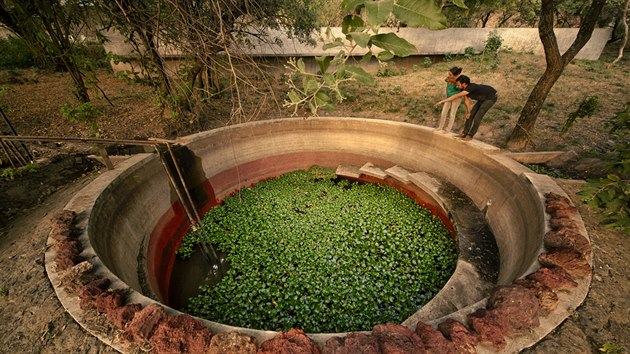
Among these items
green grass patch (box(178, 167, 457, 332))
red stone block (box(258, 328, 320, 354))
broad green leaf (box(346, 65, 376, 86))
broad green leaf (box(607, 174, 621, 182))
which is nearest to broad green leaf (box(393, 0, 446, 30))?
broad green leaf (box(346, 65, 376, 86))

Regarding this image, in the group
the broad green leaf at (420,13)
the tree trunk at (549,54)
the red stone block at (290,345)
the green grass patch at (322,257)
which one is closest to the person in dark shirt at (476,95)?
the tree trunk at (549,54)

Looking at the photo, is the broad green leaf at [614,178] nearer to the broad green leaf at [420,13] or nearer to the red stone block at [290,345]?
the broad green leaf at [420,13]


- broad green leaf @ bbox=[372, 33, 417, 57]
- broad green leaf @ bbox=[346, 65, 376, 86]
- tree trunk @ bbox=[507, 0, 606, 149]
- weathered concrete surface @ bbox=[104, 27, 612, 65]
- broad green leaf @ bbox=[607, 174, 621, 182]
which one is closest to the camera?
broad green leaf @ bbox=[372, 33, 417, 57]

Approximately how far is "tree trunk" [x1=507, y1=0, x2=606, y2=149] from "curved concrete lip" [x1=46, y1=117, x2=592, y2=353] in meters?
1.22

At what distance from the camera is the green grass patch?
4.18 meters

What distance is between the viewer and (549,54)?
486 centimetres

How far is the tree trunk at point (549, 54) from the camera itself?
4.51 metres

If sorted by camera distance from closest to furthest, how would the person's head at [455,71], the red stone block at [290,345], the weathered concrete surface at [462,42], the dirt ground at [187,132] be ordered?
the red stone block at [290,345]
the dirt ground at [187,132]
the person's head at [455,71]
the weathered concrete surface at [462,42]

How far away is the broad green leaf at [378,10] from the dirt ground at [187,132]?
2.81 metres

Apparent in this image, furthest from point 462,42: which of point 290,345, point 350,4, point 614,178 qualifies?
point 290,345

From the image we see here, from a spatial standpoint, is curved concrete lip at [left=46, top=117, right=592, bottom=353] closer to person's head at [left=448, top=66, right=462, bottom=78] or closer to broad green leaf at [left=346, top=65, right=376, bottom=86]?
person's head at [left=448, top=66, right=462, bottom=78]

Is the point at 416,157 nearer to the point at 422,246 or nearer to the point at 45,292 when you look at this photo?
the point at 422,246

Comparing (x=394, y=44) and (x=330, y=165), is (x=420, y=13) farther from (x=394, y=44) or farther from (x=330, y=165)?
(x=330, y=165)

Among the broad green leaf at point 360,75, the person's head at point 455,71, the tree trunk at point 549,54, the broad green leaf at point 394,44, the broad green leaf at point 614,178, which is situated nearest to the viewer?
the broad green leaf at point 394,44
